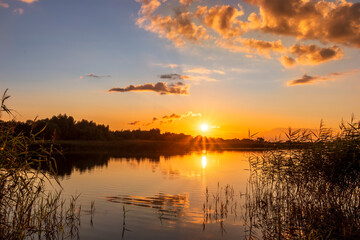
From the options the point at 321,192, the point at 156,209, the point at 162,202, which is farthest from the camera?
the point at 162,202

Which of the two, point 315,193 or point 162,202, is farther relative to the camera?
point 162,202

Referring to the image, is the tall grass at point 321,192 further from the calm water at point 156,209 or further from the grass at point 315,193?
the calm water at point 156,209

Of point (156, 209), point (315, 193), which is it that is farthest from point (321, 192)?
point (156, 209)

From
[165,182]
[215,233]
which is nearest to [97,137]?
[165,182]

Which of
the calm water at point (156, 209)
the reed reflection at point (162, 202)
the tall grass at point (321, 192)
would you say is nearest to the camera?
the tall grass at point (321, 192)

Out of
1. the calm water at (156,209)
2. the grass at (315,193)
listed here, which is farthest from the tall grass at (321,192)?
the calm water at (156,209)

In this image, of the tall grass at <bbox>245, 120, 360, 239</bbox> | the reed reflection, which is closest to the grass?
the tall grass at <bbox>245, 120, 360, 239</bbox>

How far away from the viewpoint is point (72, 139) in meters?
140

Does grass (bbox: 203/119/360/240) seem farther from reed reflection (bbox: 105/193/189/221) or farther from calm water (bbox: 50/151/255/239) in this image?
reed reflection (bbox: 105/193/189/221)

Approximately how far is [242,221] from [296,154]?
18.2 feet

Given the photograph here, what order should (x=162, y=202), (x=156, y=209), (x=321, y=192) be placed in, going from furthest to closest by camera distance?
(x=162, y=202) → (x=156, y=209) → (x=321, y=192)

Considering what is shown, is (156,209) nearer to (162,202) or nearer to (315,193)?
(162,202)

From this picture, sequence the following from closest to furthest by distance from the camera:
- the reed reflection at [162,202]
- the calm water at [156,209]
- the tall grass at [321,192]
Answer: the tall grass at [321,192] → the calm water at [156,209] → the reed reflection at [162,202]

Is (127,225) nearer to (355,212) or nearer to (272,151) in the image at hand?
(272,151)
